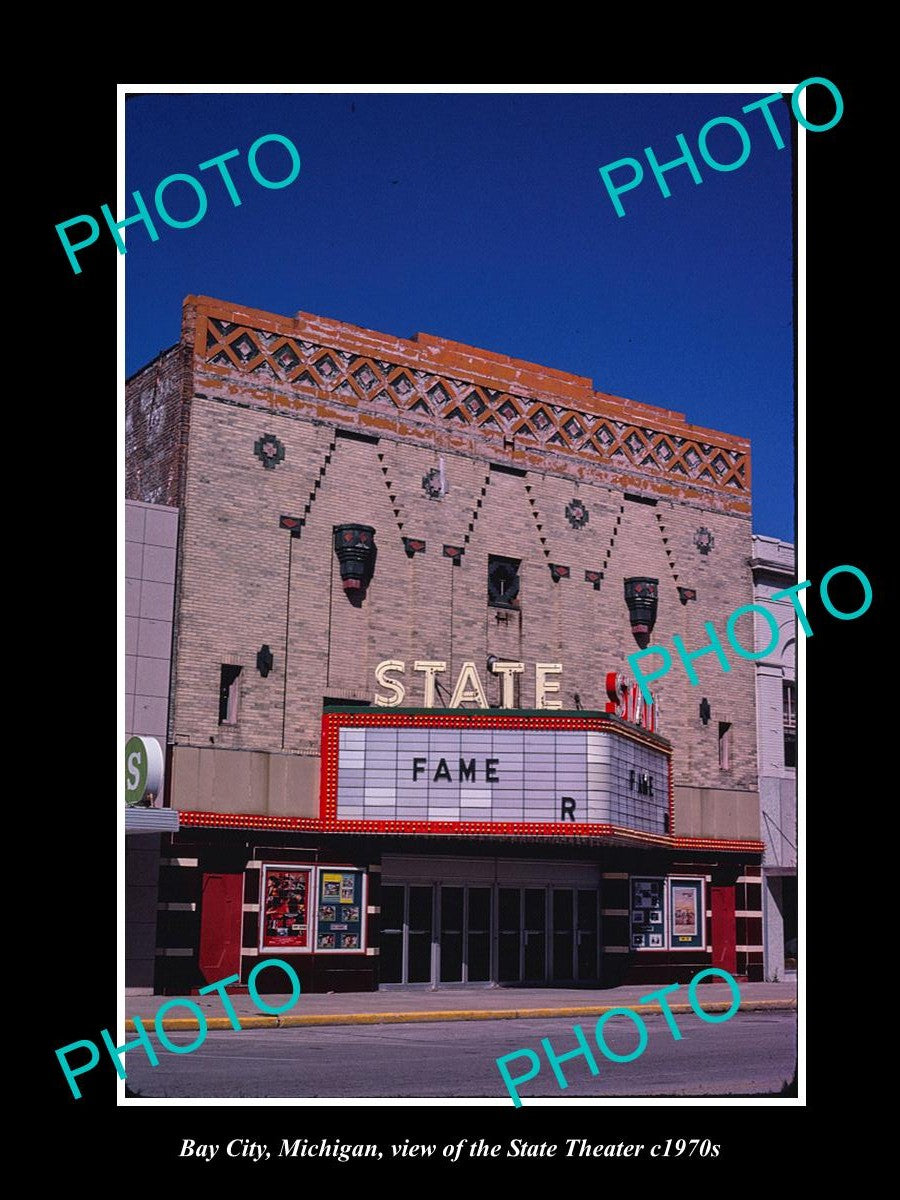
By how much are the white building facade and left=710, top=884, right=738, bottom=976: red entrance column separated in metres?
1.17

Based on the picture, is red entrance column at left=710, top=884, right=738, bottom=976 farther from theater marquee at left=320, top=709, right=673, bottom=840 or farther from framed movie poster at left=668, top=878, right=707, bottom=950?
theater marquee at left=320, top=709, right=673, bottom=840

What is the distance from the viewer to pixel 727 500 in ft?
126

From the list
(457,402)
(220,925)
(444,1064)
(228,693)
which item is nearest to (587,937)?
(220,925)

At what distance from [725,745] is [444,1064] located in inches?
896

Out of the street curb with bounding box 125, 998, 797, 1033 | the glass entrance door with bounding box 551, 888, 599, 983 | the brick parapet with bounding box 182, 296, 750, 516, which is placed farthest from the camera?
the glass entrance door with bounding box 551, 888, 599, 983

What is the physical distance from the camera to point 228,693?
1156 inches

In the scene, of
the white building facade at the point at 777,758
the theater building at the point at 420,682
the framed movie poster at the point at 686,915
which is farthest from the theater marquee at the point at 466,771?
the white building facade at the point at 777,758

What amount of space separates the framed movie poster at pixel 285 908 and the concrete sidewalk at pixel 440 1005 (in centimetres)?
112

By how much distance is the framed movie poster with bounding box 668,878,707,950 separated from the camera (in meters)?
34.8

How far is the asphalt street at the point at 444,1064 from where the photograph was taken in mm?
13359

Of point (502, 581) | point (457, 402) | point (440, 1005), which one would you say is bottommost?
point (440, 1005)

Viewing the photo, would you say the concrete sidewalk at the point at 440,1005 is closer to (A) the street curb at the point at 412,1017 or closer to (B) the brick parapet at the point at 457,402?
(A) the street curb at the point at 412,1017

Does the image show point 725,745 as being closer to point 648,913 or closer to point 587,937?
point 648,913

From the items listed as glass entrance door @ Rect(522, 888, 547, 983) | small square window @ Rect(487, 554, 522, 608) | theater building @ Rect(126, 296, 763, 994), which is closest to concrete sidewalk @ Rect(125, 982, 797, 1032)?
glass entrance door @ Rect(522, 888, 547, 983)
